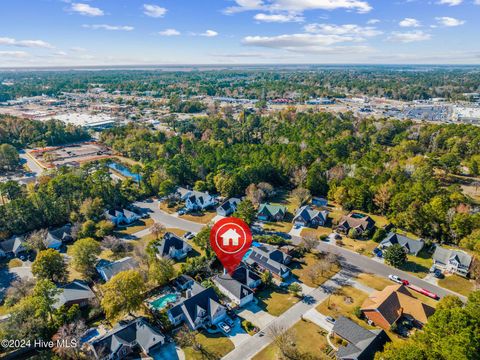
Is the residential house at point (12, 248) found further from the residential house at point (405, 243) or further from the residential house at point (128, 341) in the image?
the residential house at point (405, 243)

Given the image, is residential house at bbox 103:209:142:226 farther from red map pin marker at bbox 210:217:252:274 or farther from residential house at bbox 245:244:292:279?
red map pin marker at bbox 210:217:252:274

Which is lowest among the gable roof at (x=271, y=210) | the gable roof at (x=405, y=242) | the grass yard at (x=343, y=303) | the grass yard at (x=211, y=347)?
the grass yard at (x=211, y=347)

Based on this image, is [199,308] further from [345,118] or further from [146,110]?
[146,110]

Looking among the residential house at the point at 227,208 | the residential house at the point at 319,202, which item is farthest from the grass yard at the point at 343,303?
the residential house at the point at 227,208

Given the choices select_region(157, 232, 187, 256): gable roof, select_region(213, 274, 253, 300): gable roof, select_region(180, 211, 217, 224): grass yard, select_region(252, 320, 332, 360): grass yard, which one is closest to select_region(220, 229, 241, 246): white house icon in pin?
select_region(213, 274, 253, 300): gable roof

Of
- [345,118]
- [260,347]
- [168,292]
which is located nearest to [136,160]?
[168,292]

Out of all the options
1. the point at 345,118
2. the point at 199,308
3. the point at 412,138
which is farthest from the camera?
the point at 345,118
